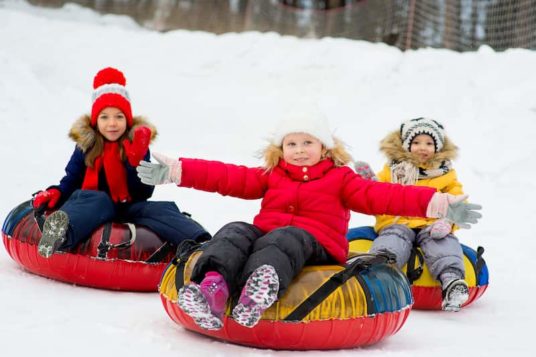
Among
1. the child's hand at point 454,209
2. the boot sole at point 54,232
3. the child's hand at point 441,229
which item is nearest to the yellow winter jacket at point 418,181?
the child's hand at point 441,229

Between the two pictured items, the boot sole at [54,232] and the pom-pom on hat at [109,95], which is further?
the pom-pom on hat at [109,95]

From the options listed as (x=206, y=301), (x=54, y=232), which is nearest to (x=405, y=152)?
(x=54, y=232)

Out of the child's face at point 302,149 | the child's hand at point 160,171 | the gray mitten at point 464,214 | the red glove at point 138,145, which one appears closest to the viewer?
the gray mitten at point 464,214

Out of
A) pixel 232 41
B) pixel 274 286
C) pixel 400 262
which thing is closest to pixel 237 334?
pixel 274 286

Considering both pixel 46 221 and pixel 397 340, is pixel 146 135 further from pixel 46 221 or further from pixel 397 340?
pixel 397 340

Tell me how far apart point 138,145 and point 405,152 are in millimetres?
1714

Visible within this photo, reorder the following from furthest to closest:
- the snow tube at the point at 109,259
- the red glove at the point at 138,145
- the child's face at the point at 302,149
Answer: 1. the red glove at the point at 138,145
2. the snow tube at the point at 109,259
3. the child's face at the point at 302,149

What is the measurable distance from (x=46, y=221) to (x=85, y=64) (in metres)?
7.71

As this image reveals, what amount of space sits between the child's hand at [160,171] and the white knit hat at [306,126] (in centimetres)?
55

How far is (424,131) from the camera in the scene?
15.1 feet

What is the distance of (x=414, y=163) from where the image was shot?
15.0 feet

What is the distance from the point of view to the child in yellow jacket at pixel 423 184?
13.5 feet

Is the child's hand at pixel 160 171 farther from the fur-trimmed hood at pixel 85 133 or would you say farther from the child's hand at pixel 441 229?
the child's hand at pixel 441 229

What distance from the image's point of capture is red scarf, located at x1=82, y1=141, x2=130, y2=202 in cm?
429
